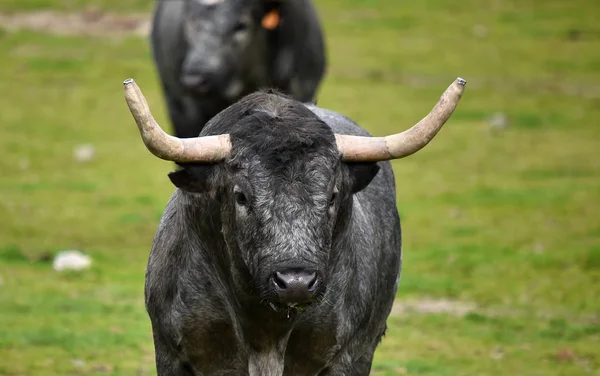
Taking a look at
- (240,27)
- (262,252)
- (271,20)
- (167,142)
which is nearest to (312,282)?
(262,252)

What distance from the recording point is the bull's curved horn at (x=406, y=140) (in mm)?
5996

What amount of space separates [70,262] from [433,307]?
3.75 meters

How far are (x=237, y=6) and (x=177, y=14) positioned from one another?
1378 millimetres

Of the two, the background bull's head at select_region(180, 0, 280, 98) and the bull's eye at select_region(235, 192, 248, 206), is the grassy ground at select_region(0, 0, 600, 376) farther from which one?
the bull's eye at select_region(235, 192, 248, 206)

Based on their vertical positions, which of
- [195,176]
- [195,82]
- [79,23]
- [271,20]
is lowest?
[195,176]

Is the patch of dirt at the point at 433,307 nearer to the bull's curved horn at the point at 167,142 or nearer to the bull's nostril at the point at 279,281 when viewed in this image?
the bull's curved horn at the point at 167,142

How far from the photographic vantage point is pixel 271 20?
14.4 meters

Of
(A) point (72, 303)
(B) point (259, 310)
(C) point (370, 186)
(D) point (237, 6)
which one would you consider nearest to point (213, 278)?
(B) point (259, 310)

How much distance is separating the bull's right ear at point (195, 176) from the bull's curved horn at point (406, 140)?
0.61 meters

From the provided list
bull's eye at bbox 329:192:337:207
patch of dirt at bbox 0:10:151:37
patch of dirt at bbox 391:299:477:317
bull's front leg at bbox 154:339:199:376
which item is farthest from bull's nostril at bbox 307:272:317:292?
patch of dirt at bbox 0:10:151:37

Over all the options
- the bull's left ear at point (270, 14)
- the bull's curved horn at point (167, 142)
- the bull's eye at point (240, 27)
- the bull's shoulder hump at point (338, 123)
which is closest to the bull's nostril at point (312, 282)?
the bull's curved horn at point (167, 142)

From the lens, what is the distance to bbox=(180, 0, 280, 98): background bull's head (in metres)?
13.6

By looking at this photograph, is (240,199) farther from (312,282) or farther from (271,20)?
(271,20)

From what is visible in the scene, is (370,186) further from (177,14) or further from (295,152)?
(177,14)
